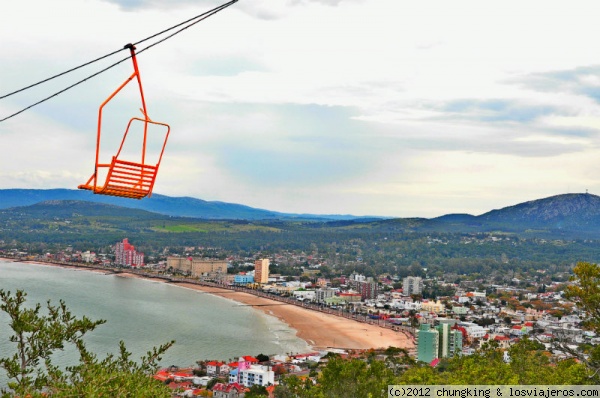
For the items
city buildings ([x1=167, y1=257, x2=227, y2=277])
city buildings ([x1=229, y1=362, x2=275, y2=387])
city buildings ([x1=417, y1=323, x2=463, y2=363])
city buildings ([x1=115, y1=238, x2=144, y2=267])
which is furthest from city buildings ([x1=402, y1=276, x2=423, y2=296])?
city buildings ([x1=229, y1=362, x2=275, y2=387])

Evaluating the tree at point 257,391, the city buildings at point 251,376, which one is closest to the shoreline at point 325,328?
the city buildings at point 251,376

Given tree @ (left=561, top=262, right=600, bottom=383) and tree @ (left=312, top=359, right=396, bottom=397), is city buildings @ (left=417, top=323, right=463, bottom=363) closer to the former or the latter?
tree @ (left=312, top=359, right=396, bottom=397)

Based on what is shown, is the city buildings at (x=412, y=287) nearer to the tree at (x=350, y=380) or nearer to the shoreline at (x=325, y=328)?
the shoreline at (x=325, y=328)

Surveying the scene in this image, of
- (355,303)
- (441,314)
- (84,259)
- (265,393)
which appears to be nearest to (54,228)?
(84,259)

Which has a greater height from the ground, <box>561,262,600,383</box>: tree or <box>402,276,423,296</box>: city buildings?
<box>561,262,600,383</box>: tree

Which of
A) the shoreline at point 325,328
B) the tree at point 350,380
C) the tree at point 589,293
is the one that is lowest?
the shoreline at point 325,328

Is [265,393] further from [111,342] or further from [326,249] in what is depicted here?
[326,249]

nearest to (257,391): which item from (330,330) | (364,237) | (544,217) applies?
(330,330)
